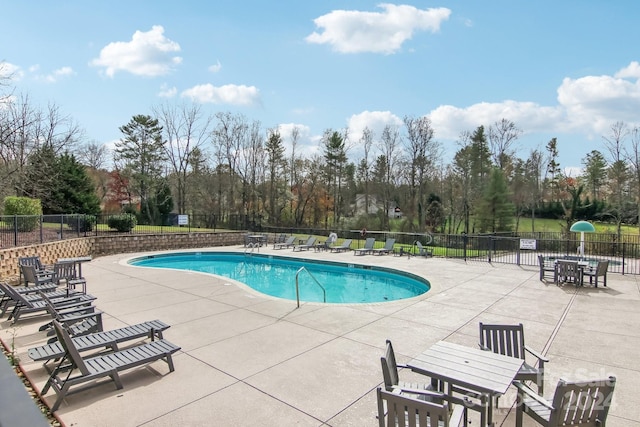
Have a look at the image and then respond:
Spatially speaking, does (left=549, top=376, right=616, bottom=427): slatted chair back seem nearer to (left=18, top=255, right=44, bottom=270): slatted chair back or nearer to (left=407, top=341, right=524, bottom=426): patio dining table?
(left=407, top=341, right=524, bottom=426): patio dining table

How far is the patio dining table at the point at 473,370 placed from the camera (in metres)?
2.78

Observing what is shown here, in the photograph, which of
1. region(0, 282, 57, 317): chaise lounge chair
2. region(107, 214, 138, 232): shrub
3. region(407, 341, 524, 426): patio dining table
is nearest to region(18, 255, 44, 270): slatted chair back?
region(0, 282, 57, 317): chaise lounge chair

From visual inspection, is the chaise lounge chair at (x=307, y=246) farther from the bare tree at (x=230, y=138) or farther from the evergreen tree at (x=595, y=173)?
the evergreen tree at (x=595, y=173)

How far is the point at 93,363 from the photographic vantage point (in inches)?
154

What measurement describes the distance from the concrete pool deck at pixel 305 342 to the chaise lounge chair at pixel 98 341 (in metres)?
0.33

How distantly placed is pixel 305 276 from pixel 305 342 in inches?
332

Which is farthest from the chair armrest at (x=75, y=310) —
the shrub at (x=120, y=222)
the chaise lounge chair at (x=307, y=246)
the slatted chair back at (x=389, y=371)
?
the shrub at (x=120, y=222)

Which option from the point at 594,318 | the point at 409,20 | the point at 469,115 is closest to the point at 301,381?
the point at 594,318

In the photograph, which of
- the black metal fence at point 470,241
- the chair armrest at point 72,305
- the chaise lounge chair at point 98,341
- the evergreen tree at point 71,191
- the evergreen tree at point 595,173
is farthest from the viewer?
the evergreen tree at point 595,173

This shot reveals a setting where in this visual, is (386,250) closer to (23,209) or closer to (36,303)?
(36,303)

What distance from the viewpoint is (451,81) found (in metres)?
18.2

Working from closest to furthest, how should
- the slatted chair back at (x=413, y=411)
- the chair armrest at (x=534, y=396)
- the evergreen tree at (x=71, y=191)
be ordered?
the slatted chair back at (x=413, y=411)
the chair armrest at (x=534, y=396)
the evergreen tree at (x=71, y=191)

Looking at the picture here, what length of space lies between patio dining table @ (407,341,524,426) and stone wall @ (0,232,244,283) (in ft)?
37.6

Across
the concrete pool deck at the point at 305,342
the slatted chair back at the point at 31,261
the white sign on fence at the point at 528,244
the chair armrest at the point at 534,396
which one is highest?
the white sign on fence at the point at 528,244
